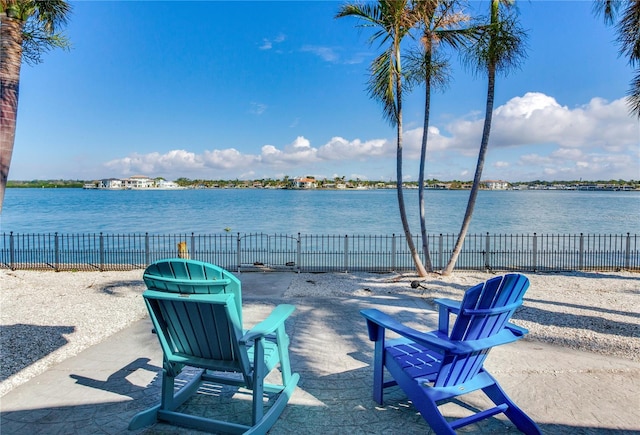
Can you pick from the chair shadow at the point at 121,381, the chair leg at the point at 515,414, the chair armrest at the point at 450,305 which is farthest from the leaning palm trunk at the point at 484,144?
the chair shadow at the point at 121,381

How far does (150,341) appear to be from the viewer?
192 inches

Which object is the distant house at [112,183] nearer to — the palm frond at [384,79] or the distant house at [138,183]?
the distant house at [138,183]

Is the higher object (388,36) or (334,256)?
(388,36)

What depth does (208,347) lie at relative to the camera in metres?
2.82

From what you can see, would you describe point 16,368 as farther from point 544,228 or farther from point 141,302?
point 544,228

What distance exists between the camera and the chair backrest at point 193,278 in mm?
2555

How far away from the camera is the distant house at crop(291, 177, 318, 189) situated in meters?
156

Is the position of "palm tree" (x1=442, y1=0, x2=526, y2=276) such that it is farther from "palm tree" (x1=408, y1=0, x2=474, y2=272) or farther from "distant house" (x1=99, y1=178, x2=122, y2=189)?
"distant house" (x1=99, y1=178, x2=122, y2=189)

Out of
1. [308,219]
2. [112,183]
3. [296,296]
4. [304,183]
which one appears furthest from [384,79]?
[112,183]

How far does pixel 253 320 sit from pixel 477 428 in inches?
144

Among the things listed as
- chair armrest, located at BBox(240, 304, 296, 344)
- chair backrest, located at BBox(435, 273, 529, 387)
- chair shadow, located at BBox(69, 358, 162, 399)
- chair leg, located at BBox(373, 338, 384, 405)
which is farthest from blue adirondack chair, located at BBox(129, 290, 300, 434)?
chair backrest, located at BBox(435, 273, 529, 387)

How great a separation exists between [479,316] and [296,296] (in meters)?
5.22

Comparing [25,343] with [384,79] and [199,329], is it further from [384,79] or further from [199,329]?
[384,79]

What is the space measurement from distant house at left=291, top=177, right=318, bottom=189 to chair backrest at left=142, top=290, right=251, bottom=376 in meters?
154
